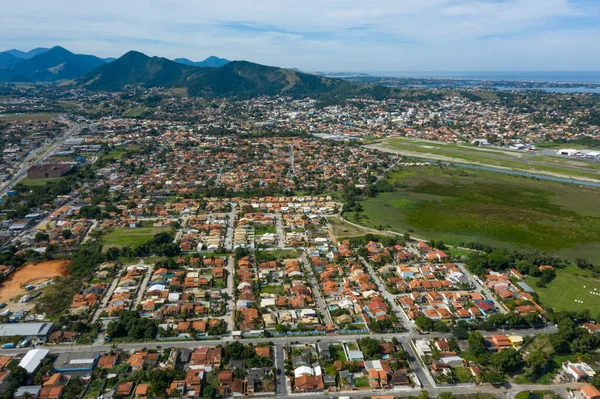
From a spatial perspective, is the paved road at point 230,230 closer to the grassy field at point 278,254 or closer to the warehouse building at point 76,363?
the grassy field at point 278,254

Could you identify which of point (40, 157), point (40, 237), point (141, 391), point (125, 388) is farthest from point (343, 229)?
point (40, 157)

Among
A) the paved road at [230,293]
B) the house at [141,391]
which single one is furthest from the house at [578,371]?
the house at [141,391]

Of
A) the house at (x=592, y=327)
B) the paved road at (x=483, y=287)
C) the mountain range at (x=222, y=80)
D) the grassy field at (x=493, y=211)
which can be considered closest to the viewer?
the house at (x=592, y=327)

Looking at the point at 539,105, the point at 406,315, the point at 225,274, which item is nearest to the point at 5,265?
the point at 225,274

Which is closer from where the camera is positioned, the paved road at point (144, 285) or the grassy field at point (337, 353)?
the grassy field at point (337, 353)

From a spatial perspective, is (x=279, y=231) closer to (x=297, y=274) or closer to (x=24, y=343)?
(x=297, y=274)

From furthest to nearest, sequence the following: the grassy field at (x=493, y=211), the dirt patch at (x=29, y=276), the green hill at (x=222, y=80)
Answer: the green hill at (x=222, y=80) → the grassy field at (x=493, y=211) → the dirt patch at (x=29, y=276)
